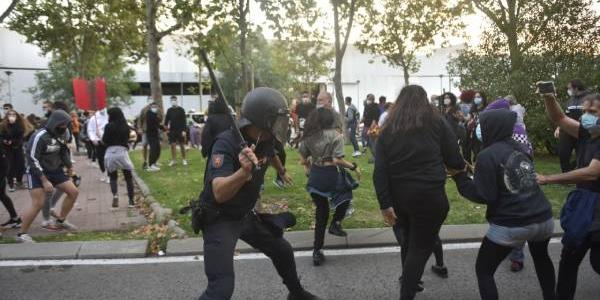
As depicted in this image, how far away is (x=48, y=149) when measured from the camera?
623 cm

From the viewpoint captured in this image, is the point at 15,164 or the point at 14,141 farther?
the point at 15,164

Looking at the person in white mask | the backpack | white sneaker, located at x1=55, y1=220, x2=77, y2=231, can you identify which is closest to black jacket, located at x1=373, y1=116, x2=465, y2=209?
the backpack

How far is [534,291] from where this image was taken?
13.9 ft

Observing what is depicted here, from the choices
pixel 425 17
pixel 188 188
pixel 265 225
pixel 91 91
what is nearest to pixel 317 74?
pixel 425 17

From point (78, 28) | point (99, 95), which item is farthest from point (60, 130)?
point (78, 28)

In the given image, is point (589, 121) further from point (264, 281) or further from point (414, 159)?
point (264, 281)

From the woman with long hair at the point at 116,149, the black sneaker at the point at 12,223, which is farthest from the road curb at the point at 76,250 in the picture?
the woman with long hair at the point at 116,149

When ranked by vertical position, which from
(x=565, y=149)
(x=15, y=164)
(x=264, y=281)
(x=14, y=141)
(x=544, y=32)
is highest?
(x=544, y=32)

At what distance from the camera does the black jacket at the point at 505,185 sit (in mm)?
3260

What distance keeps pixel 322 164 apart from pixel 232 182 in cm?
238

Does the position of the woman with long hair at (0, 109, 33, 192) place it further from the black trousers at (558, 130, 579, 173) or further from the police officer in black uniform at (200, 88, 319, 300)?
the black trousers at (558, 130, 579, 173)

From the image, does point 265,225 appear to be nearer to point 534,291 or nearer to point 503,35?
point 534,291

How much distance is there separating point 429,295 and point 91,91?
13.8 m

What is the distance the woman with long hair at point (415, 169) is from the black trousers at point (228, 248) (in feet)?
2.74
